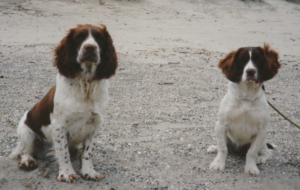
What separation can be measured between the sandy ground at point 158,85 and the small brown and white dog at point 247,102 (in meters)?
0.28

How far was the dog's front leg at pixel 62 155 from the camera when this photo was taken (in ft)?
10.1

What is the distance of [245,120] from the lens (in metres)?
3.35

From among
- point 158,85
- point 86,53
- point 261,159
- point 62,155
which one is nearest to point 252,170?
point 261,159

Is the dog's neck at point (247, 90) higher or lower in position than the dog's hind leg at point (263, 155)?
higher

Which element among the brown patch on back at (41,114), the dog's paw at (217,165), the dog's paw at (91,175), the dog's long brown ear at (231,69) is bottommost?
the dog's paw at (91,175)

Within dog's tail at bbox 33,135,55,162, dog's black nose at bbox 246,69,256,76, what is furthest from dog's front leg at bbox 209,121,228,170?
dog's tail at bbox 33,135,55,162

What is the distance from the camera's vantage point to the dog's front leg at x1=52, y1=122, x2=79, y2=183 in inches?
121

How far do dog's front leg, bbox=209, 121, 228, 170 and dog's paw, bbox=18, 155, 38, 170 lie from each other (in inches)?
71.4

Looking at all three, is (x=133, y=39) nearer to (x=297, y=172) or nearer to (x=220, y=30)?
(x=220, y=30)

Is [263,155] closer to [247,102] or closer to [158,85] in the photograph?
[247,102]

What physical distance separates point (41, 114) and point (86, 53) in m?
0.84

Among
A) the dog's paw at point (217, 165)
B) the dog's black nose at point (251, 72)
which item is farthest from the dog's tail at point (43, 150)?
the dog's black nose at point (251, 72)

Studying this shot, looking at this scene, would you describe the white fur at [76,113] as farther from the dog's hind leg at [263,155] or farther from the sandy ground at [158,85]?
the dog's hind leg at [263,155]

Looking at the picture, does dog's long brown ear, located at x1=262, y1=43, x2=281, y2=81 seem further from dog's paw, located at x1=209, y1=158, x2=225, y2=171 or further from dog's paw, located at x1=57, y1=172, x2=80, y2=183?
dog's paw, located at x1=57, y1=172, x2=80, y2=183
